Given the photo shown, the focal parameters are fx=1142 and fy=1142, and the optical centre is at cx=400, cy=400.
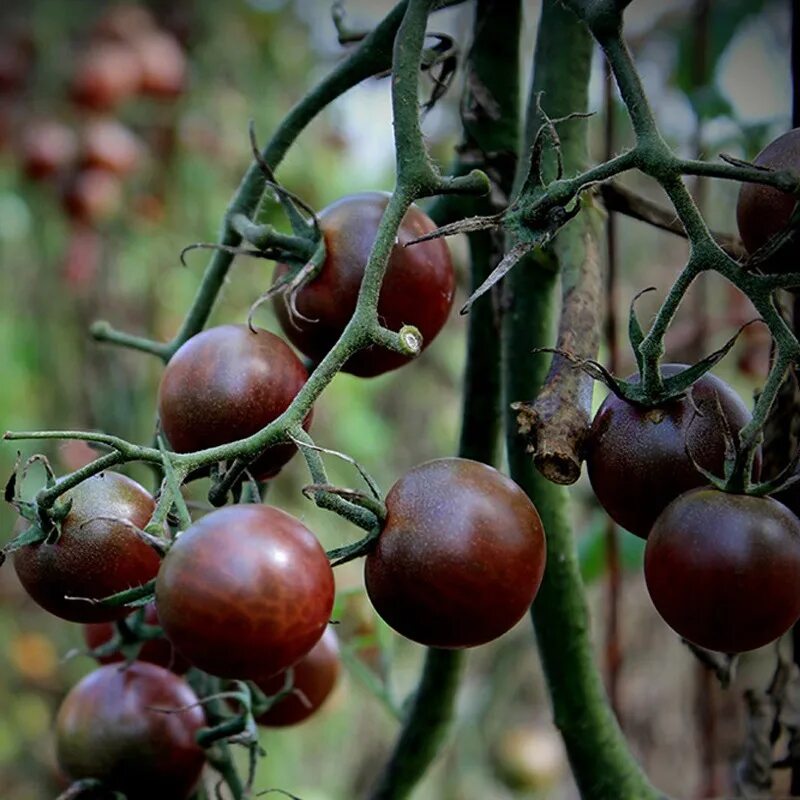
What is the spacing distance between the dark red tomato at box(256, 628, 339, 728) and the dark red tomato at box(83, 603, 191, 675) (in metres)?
0.05

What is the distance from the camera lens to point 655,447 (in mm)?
440

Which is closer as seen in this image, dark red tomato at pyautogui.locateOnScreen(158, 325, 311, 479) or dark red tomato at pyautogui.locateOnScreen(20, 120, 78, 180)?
dark red tomato at pyautogui.locateOnScreen(158, 325, 311, 479)

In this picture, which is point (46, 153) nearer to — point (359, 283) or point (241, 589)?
point (359, 283)

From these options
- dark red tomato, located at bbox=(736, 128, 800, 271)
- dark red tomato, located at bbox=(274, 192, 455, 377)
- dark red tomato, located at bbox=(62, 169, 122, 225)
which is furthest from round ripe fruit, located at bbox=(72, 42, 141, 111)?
dark red tomato, located at bbox=(736, 128, 800, 271)

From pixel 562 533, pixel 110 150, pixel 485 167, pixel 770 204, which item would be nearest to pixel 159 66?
pixel 110 150

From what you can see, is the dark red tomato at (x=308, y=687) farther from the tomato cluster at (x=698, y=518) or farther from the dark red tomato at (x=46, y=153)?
the dark red tomato at (x=46, y=153)

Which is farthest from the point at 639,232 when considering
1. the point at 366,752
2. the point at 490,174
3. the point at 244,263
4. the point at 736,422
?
the point at 736,422

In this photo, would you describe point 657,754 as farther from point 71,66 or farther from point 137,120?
point 71,66

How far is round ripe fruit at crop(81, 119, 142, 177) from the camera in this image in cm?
255

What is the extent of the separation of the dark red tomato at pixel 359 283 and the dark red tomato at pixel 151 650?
0.69ft

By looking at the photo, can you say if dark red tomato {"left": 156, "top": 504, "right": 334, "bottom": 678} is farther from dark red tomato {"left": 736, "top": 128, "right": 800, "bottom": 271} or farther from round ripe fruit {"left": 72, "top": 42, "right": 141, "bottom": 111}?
round ripe fruit {"left": 72, "top": 42, "right": 141, "bottom": 111}

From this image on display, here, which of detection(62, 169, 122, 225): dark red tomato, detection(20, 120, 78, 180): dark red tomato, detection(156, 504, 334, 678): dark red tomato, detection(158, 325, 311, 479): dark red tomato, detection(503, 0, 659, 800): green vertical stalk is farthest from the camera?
detection(20, 120, 78, 180): dark red tomato

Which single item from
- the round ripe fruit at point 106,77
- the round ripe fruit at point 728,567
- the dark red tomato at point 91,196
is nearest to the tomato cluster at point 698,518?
the round ripe fruit at point 728,567

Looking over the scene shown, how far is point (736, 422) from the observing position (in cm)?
45
